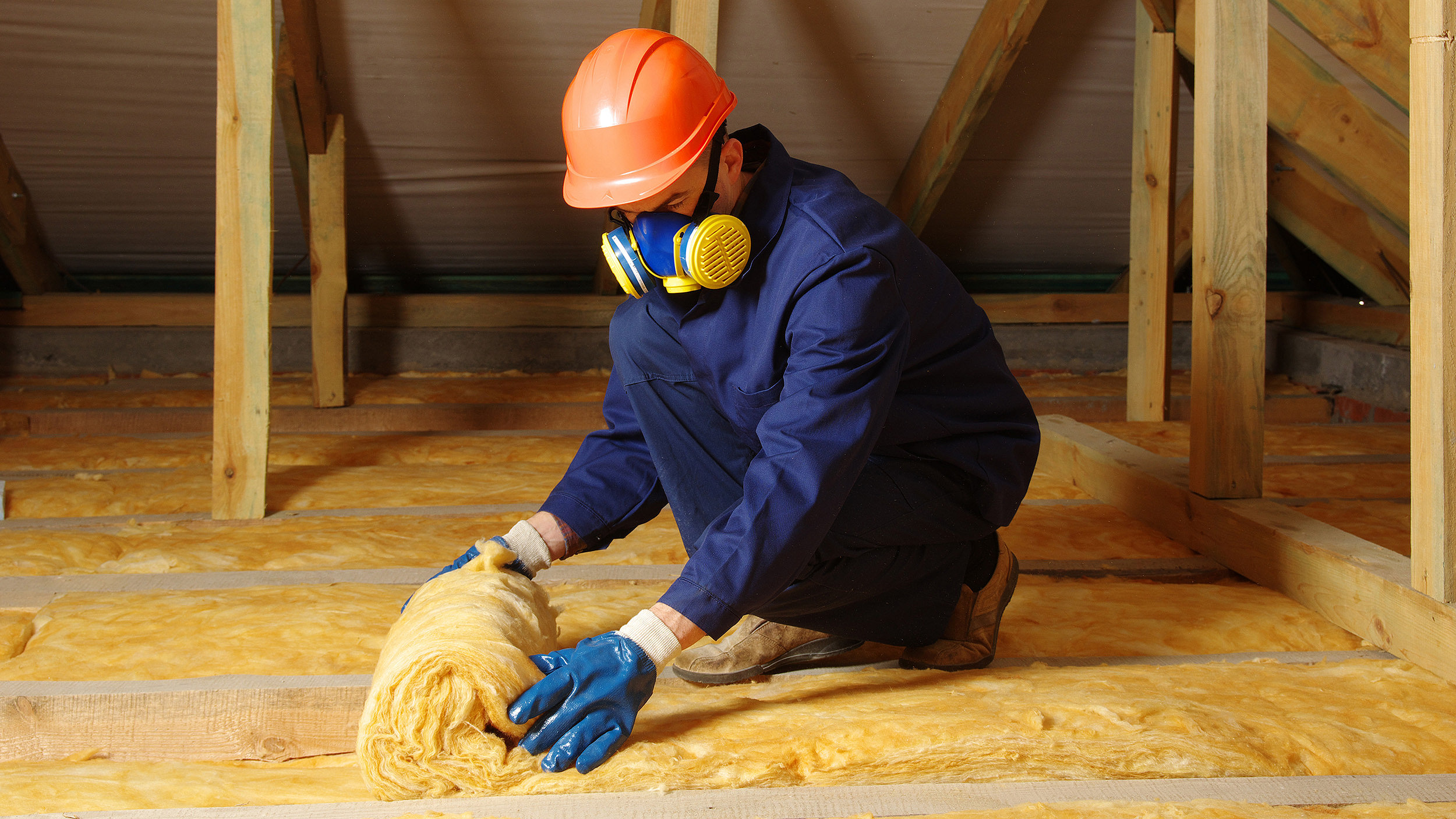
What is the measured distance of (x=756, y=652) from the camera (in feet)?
5.19

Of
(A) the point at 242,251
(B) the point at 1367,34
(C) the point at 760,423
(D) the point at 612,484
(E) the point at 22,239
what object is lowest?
(E) the point at 22,239

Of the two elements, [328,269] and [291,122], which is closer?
[291,122]

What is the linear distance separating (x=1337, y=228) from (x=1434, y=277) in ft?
10.1

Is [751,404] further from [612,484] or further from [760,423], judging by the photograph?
[612,484]

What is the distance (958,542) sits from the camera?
1574 mm

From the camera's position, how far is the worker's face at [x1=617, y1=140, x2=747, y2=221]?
4.41 ft

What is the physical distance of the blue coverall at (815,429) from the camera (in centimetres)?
121

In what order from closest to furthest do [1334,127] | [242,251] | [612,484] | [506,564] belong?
[506,564]
[612,484]
[242,251]
[1334,127]

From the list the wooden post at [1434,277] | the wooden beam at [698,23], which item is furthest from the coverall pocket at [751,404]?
the wooden beam at [698,23]

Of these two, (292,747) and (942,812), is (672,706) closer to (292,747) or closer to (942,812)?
(942,812)

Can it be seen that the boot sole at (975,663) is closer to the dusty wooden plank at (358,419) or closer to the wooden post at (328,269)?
the dusty wooden plank at (358,419)

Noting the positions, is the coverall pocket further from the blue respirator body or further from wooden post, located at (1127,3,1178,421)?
wooden post, located at (1127,3,1178,421)

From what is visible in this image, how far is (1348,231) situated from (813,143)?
7.20 ft

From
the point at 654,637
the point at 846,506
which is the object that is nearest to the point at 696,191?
the point at 846,506
